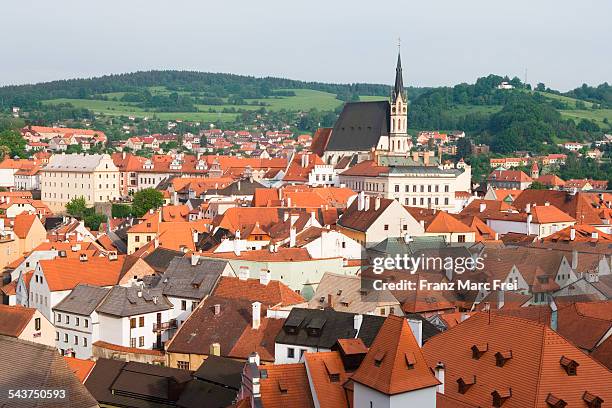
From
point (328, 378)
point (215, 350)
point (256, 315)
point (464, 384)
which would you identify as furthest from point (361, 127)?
point (464, 384)

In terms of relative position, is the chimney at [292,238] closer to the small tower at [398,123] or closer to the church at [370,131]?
the church at [370,131]

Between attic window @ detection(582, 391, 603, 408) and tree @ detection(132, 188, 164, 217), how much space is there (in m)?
70.2

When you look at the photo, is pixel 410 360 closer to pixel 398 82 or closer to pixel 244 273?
pixel 244 273

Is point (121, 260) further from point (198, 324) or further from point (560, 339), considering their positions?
point (560, 339)

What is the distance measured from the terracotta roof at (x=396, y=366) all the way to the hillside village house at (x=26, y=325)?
17.6 m

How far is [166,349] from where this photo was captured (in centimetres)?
3531

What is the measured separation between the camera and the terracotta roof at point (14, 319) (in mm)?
34688

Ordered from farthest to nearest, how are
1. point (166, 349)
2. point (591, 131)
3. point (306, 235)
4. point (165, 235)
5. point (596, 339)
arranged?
point (591, 131) → point (165, 235) → point (306, 235) → point (166, 349) → point (596, 339)

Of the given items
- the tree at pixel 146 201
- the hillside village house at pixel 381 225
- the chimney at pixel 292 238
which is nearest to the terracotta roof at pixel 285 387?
the chimney at pixel 292 238

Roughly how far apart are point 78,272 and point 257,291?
35.0 feet

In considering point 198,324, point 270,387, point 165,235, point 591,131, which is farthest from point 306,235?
point 591,131

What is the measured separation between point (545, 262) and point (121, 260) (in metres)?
22.0

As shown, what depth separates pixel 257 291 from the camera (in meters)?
38.6

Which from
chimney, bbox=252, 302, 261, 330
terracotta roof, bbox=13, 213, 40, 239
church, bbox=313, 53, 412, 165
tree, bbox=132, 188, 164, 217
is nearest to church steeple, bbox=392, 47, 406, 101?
church, bbox=313, 53, 412, 165
